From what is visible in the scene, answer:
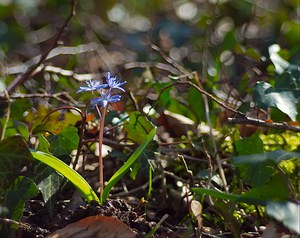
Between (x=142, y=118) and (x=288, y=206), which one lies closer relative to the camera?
(x=288, y=206)

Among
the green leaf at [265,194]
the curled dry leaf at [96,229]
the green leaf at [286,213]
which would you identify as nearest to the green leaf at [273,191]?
the green leaf at [265,194]

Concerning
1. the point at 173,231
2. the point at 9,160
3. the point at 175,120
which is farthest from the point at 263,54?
the point at 9,160

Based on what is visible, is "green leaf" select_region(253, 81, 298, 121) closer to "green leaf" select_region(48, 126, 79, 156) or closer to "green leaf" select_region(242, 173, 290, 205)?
"green leaf" select_region(242, 173, 290, 205)

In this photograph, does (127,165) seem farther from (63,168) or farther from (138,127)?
(138,127)

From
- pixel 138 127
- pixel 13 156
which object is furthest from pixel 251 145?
pixel 13 156

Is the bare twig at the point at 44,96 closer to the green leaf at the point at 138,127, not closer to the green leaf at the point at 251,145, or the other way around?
the green leaf at the point at 138,127

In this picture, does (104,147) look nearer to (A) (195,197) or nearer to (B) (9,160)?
(A) (195,197)
